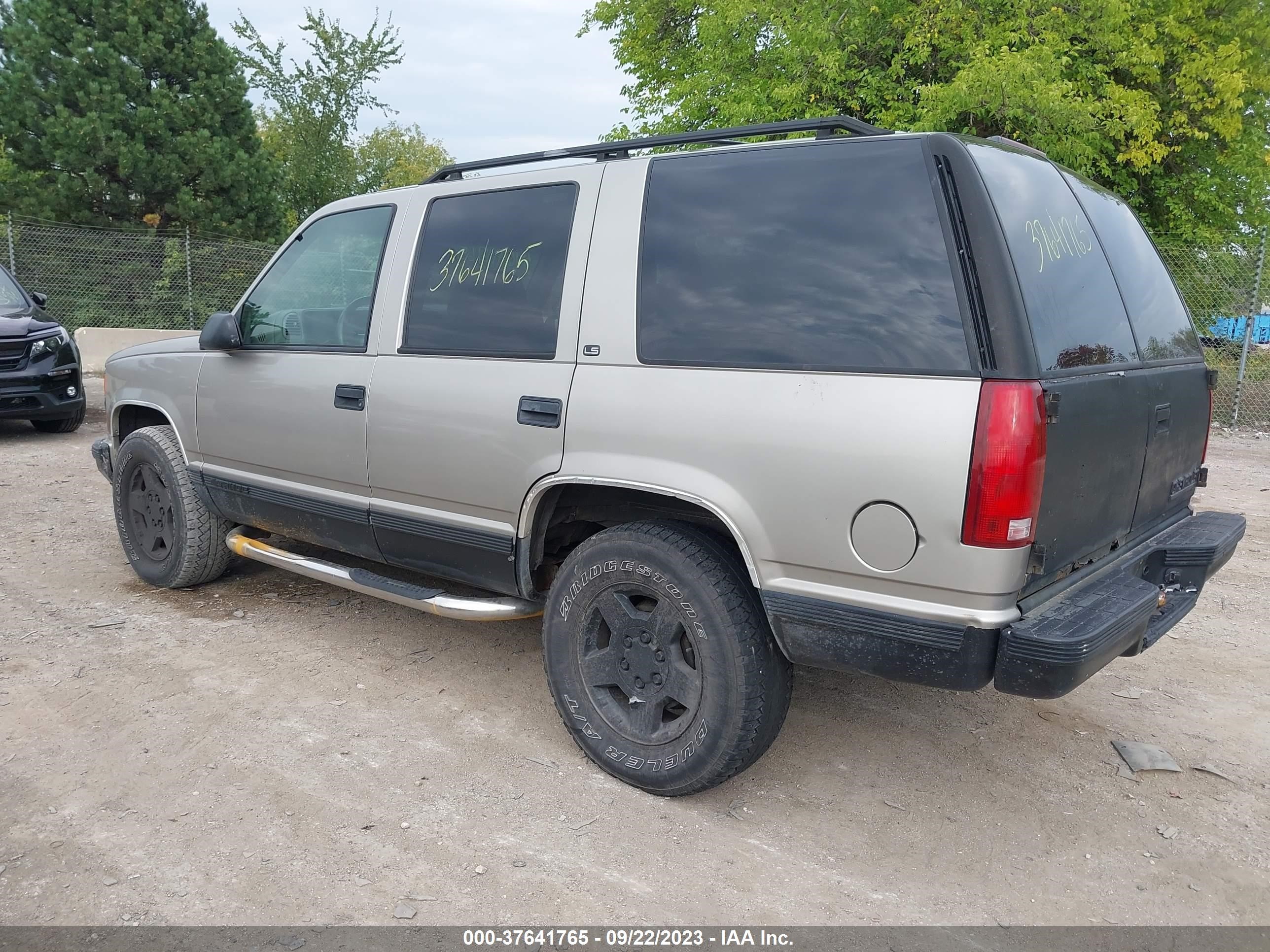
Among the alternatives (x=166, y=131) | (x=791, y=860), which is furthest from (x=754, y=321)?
Answer: (x=166, y=131)

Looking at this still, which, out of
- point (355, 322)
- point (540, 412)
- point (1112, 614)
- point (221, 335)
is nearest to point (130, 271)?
point (221, 335)

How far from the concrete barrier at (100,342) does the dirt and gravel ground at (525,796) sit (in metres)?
12.0

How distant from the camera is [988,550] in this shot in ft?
7.90

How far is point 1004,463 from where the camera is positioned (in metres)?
2.37

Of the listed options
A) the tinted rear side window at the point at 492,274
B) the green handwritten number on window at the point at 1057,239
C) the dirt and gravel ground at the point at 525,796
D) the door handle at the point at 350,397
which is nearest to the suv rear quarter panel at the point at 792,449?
the tinted rear side window at the point at 492,274

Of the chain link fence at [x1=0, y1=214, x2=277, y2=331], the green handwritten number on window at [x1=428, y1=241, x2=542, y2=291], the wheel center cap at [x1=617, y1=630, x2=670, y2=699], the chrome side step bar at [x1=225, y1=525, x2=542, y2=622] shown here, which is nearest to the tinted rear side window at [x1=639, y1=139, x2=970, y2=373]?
the green handwritten number on window at [x1=428, y1=241, x2=542, y2=291]

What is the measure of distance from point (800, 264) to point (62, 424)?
31.2 ft

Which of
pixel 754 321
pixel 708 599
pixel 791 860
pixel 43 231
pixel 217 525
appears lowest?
pixel 791 860

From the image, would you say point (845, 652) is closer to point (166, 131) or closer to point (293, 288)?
point (293, 288)

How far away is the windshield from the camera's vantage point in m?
9.36

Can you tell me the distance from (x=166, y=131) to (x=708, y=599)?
59.3 ft

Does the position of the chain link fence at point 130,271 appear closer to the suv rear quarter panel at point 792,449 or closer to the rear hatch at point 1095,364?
the rear hatch at point 1095,364

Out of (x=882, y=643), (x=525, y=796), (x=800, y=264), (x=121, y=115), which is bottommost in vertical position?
(x=525, y=796)

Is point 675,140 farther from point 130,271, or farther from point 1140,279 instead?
point 130,271
